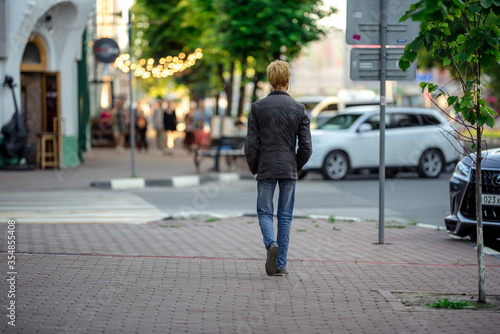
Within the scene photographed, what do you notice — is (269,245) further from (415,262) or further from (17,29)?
(17,29)

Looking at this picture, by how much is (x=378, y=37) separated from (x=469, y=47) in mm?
3386

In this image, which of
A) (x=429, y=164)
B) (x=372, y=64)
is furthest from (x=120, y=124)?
(x=372, y=64)

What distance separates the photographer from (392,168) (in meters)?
21.2

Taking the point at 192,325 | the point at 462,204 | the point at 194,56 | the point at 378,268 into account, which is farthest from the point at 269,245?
the point at 194,56

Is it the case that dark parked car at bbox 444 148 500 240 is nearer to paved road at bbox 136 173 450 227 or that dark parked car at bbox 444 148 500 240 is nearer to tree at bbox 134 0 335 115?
paved road at bbox 136 173 450 227

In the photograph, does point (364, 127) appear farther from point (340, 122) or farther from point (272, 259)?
point (272, 259)

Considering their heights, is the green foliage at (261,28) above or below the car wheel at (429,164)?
above

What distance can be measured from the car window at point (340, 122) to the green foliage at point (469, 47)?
1389 cm

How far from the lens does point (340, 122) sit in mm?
21172

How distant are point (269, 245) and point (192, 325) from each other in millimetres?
1819

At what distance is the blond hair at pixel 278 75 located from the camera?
7469mm

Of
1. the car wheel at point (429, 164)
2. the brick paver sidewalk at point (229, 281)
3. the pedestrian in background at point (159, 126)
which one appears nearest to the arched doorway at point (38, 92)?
the pedestrian in background at point (159, 126)

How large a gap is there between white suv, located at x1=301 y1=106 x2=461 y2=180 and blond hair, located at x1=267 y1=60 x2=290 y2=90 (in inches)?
495

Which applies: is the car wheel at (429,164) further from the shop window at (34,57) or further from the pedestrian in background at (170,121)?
the pedestrian in background at (170,121)
